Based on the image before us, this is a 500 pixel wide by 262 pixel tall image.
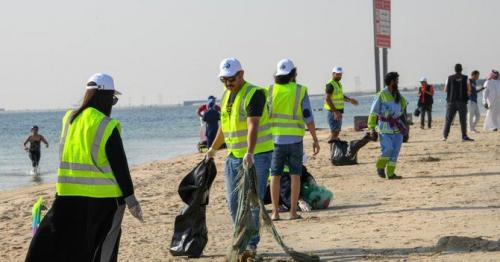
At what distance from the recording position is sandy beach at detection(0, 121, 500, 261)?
27.3ft

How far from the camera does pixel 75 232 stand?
20.5 ft

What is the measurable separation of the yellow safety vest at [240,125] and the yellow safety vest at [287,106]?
1.73m

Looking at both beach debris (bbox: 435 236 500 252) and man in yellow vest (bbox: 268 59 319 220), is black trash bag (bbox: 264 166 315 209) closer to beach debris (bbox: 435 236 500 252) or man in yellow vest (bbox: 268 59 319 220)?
man in yellow vest (bbox: 268 59 319 220)

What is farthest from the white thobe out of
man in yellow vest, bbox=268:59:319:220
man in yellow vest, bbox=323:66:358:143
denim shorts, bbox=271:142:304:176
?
denim shorts, bbox=271:142:304:176

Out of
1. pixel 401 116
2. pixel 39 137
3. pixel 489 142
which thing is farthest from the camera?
pixel 39 137

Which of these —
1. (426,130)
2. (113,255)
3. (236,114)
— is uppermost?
(236,114)

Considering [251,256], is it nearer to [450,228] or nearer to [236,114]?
[236,114]

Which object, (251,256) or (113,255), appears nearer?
(113,255)

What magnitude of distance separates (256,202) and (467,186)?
5322 mm

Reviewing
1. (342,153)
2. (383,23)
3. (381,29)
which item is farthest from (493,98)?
(342,153)

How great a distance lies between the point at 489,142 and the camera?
20.1 metres

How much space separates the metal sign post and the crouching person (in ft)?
45.6

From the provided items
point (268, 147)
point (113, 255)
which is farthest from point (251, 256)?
point (113, 255)

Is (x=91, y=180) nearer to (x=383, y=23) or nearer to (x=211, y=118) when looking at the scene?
(x=211, y=118)
